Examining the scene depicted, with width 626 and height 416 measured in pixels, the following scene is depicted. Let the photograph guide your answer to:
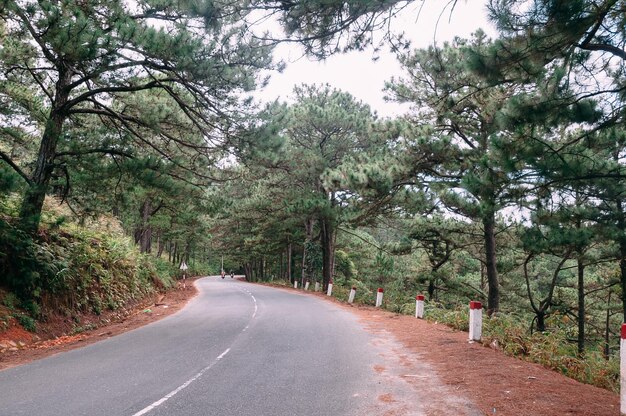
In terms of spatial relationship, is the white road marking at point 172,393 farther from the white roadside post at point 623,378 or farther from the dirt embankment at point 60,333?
the white roadside post at point 623,378

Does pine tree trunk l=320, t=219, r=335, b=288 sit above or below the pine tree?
below

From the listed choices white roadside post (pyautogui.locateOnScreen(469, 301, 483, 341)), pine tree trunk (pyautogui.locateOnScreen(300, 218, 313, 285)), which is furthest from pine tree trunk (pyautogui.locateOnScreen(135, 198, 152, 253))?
white roadside post (pyautogui.locateOnScreen(469, 301, 483, 341))

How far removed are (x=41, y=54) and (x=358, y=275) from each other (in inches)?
1300

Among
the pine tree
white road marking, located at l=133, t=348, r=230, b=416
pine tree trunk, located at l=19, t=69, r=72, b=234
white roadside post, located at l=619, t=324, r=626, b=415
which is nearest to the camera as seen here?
white roadside post, located at l=619, t=324, r=626, b=415

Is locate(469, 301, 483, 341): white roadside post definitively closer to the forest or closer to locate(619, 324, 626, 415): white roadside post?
the forest

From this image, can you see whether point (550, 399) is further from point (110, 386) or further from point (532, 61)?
point (110, 386)

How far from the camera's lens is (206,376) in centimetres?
625

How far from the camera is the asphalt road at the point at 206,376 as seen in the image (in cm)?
488

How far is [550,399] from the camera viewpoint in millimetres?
5098

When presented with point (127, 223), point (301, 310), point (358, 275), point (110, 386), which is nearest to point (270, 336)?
point (110, 386)

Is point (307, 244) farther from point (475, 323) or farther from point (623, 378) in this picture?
point (623, 378)

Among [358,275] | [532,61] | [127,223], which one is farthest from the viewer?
[358,275]

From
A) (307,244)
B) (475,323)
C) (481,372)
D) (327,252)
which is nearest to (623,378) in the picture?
(481,372)

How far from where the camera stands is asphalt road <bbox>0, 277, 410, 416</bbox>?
488 cm
